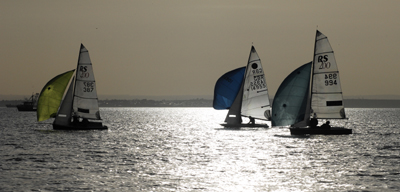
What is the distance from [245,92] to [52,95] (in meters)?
25.9

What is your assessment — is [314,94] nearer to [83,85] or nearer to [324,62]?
[324,62]

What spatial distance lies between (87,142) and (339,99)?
2789 cm

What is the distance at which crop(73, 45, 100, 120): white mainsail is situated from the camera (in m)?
68.7

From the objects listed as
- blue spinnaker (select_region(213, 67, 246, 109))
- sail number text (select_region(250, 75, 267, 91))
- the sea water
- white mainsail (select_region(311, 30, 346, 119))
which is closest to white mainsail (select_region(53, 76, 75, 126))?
the sea water

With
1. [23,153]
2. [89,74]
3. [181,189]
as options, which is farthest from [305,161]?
[89,74]

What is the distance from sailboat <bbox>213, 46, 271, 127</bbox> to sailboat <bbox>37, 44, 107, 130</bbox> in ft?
62.4

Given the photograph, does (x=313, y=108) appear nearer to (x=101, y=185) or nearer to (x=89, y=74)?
(x=89, y=74)

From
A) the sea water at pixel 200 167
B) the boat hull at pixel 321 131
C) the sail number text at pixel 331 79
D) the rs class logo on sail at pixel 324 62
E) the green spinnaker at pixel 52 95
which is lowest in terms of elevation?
the sea water at pixel 200 167

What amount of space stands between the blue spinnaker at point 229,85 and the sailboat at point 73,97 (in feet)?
61.0

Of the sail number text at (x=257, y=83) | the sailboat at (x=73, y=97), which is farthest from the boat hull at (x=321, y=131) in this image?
the sailboat at (x=73, y=97)

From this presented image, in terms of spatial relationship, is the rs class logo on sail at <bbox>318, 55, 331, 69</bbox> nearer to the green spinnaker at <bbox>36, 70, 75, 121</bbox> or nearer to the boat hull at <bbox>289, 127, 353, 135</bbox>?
the boat hull at <bbox>289, 127, 353, 135</bbox>

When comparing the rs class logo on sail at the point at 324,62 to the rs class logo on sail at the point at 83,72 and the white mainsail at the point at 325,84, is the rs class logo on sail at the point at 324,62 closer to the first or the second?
the white mainsail at the point at 325,84

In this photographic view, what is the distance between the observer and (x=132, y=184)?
104ft

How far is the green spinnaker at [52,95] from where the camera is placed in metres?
69.1
